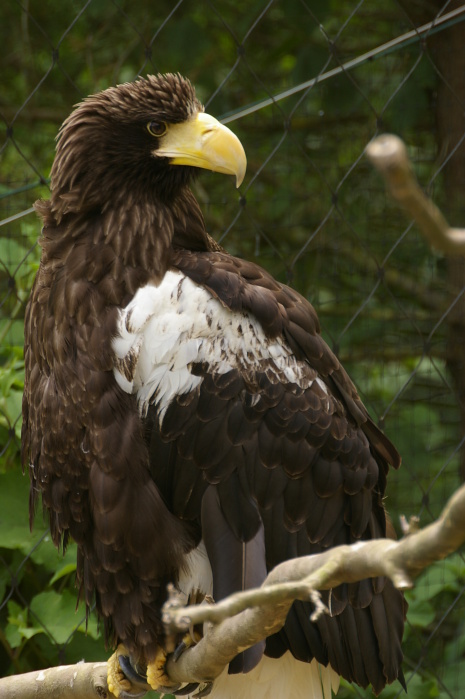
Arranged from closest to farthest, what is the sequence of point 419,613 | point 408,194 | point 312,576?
point 408,194
point 312,576
point 419,613

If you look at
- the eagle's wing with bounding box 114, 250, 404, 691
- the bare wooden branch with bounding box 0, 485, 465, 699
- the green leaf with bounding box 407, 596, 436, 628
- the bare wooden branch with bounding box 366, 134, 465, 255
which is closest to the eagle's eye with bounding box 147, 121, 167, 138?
the eagle's wing with bounding box 114, 250, 404, 691

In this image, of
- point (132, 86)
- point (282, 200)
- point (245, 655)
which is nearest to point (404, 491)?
point (282, 200)

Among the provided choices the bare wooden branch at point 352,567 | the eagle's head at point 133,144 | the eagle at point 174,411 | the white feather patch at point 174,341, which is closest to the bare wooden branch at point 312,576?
→ the bare wooden branch at point 352,567

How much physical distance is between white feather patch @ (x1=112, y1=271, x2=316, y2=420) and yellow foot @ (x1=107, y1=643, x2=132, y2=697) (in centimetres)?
60

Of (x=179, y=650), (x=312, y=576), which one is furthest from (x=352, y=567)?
(x=179, y=650)

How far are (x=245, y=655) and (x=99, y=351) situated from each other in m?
0.64

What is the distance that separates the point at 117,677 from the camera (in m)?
2.06

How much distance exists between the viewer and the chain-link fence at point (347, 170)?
337 cm

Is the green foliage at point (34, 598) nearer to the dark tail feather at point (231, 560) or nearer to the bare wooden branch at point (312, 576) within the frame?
the dark tail feather at point (231, 560)

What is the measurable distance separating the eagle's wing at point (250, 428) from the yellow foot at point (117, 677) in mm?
342

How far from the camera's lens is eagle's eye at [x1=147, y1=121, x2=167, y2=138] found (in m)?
1.95

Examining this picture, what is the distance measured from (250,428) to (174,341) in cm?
23

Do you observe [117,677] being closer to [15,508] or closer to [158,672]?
[158,672]

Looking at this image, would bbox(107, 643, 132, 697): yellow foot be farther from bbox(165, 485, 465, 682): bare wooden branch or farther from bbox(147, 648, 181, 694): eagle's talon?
bbox(165, 485, 465, 682): bare wooden branch
